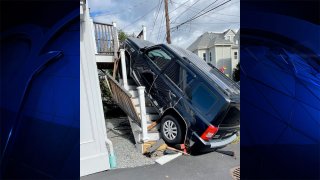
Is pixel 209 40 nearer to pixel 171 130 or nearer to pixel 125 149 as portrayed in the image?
pixel 171 130

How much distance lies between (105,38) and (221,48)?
18.2 meters

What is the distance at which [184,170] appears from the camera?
13.8ft

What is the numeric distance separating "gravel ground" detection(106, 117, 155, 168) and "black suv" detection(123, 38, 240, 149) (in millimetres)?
778

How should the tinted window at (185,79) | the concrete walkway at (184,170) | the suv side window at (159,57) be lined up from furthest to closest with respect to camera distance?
the suv side window at (159,57) → the tinted window at (185,79) → the concrete walkway at (184,170)

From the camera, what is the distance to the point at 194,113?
4.89m

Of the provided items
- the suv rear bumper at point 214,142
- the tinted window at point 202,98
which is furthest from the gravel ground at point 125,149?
the tinted window at point 202,98

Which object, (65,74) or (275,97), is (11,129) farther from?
(275,97)

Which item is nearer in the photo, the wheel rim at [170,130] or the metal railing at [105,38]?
the wheel rim at [170,130]

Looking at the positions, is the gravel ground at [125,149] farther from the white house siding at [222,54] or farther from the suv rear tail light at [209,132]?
the white house siding at [222,54]

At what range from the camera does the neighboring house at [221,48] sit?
2322 cm

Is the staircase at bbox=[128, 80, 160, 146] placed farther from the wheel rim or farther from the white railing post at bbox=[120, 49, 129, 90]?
the white railing post at bbox=[120, 49, 129, 90]

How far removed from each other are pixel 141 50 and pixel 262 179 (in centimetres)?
478

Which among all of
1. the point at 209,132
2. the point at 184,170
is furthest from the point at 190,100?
the point at 184,170

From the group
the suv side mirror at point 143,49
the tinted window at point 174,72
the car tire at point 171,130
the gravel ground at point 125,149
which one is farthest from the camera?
the suv side mirror at point 143,49
